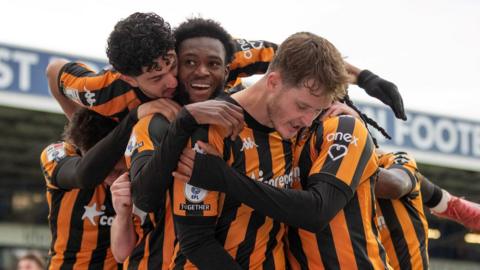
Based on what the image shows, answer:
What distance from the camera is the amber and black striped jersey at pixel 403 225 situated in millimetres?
4551

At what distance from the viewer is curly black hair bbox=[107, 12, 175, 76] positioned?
388cm

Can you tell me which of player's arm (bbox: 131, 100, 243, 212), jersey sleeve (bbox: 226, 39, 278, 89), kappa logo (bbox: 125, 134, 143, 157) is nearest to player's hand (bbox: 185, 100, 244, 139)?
player's arm (bbox: 131, 100, 243, 212)

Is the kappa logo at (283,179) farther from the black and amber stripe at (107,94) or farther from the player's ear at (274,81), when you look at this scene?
the black and amber stripe at (107,94)

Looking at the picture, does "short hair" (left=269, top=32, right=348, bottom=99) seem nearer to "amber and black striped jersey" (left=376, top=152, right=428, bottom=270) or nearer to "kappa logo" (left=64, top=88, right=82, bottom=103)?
"amber and black striped jersey" (left=376, top=152, right=428, bottom=270)

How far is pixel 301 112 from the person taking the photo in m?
3.45

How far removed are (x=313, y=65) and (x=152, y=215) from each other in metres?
1.01

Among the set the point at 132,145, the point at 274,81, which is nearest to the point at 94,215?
the point at 132,145

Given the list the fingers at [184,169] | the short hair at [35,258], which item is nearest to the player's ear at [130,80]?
the fingers at [184,169]

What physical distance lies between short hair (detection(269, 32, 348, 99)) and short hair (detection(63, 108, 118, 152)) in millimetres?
1458

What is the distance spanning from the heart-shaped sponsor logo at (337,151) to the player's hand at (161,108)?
2.41 ft

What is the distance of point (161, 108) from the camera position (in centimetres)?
389

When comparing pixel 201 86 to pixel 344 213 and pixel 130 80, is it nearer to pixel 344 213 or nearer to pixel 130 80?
pixel 130 80

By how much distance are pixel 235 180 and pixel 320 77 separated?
516mm

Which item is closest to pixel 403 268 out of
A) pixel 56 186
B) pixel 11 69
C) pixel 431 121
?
pixel 56 186
